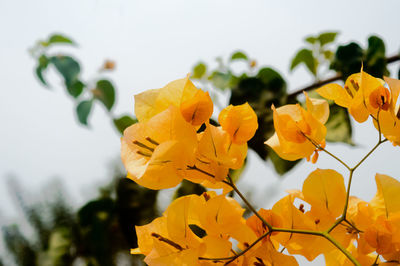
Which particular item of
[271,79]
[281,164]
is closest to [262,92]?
[271,79]

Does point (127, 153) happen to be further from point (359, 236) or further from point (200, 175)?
point (359, 236)

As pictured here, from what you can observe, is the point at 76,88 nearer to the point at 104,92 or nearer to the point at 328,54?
the point at 104,92

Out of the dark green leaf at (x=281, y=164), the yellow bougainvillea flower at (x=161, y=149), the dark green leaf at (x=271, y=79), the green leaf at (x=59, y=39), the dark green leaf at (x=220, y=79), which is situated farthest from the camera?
the green leaf at (x=59, y=39)

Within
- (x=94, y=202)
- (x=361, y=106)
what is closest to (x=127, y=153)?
(x=361, y=106)

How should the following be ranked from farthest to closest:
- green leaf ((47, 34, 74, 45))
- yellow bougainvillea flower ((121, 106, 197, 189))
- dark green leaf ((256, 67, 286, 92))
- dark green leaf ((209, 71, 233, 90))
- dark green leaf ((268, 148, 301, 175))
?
1. green leaf ((47, 34, 74, 45))
2. dark green leaf ((209, 71, 233, 90))
3. dark green leaf ((256, 67, 286, 92))
4. dark green leaf ((268, 148, 301, 175))
5. yellow bougainvillea flower ((121, 106, 197, 189))

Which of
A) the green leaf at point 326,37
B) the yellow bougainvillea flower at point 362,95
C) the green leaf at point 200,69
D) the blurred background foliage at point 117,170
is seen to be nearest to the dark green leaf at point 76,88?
the blurred background foliage at point 117,170

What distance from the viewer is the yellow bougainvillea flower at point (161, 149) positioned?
17 centimetres

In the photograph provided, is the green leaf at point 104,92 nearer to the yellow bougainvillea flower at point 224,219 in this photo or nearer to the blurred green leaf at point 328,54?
the blurred green leaf at point 328,54

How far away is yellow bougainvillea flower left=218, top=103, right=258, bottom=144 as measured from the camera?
193 mm

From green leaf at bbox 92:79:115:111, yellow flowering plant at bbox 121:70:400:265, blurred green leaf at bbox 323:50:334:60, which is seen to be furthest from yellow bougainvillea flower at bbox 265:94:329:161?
green leaf at bbox 92:79:115:111

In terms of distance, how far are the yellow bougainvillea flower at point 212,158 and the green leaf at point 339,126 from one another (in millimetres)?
292

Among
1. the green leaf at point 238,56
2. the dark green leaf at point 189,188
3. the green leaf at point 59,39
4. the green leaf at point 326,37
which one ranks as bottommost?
the dark green leaf at point 189,188

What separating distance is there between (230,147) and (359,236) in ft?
0.33

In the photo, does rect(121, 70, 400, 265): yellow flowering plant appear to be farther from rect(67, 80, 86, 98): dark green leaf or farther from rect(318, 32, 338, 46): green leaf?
rect(67, 80, 86, 98): dark green leaf
